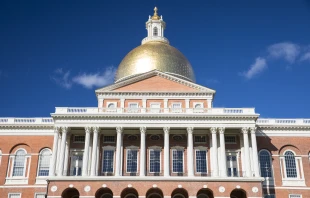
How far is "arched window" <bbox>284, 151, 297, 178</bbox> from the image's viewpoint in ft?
150

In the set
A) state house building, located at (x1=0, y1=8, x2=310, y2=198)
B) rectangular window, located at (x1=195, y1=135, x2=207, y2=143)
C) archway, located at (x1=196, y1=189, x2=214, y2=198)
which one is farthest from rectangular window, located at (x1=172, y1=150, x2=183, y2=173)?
archway, located at (x1=196, y1=189, x2=214, y2=198)

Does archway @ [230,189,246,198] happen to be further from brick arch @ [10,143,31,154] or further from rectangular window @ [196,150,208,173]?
brick arch @ [10,143,31,154]

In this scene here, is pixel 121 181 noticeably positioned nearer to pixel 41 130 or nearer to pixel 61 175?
pixel 61 175

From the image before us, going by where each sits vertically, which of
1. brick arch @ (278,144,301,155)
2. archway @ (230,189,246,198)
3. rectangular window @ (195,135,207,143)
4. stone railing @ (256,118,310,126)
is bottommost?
archway @ (230,189,246,198)

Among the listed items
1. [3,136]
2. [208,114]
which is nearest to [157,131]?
[208,114]

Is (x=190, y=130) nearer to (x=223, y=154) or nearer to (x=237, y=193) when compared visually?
(x=223, y=154)

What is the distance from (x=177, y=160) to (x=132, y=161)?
4.95 meters

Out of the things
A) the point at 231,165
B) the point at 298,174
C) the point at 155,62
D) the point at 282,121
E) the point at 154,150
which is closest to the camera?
the point at 231,165

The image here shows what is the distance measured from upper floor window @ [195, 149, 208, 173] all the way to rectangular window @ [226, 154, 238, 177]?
2.48 m

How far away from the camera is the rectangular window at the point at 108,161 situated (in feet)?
148

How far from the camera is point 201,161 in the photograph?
4541 cm

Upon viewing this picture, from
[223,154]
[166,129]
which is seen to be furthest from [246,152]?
[166,129]

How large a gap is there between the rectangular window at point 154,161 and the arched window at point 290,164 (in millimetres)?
14300

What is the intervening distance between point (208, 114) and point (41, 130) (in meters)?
19.5
